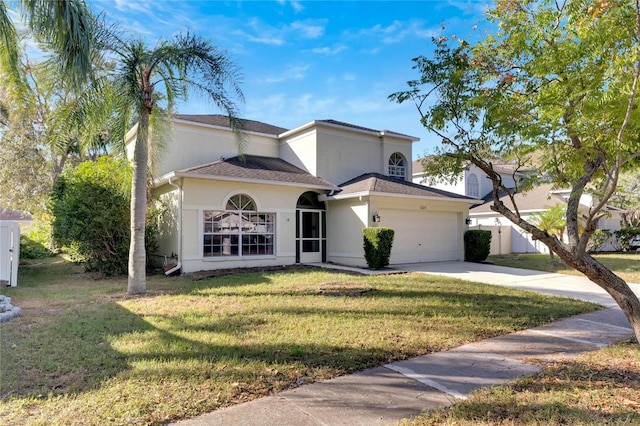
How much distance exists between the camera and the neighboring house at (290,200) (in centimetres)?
1420

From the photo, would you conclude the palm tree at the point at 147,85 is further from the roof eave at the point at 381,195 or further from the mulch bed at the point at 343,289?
the roof eave at the point at 381,195

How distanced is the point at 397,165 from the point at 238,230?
10136mm

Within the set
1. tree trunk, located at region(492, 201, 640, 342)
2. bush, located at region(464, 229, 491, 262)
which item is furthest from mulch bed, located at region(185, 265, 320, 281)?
tree trunk, located at region(492, 201, 640, 342)

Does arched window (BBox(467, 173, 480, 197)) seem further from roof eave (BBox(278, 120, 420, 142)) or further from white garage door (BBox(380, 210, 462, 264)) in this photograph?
white garage door (BBox(380, 210, 462, 264))

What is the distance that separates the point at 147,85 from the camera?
1016cm

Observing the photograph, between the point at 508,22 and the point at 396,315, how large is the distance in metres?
5.65

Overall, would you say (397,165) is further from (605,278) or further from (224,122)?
(605,278)

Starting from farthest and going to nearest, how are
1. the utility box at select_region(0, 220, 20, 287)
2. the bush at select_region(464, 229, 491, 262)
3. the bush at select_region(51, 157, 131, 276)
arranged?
the bush at select_region(464, 229, 491, 262) → the bush at select_region(51, 157, 131, 276) → the utility box at select_region(0, 220, 20, 287)

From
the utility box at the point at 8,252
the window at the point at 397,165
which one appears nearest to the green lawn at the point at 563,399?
the utility box at the point at 8,252

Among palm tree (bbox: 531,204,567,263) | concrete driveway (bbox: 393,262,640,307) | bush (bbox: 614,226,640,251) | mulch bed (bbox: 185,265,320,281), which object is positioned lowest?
concrete driveway (bbox: 393,262,640,307)

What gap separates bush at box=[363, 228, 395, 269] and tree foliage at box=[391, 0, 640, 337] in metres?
Result: 6.90

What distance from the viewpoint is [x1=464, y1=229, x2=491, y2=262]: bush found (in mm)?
17797

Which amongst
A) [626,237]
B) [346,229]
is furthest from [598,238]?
[346,229]

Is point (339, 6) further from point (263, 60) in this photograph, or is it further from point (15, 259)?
point (15, 259)
